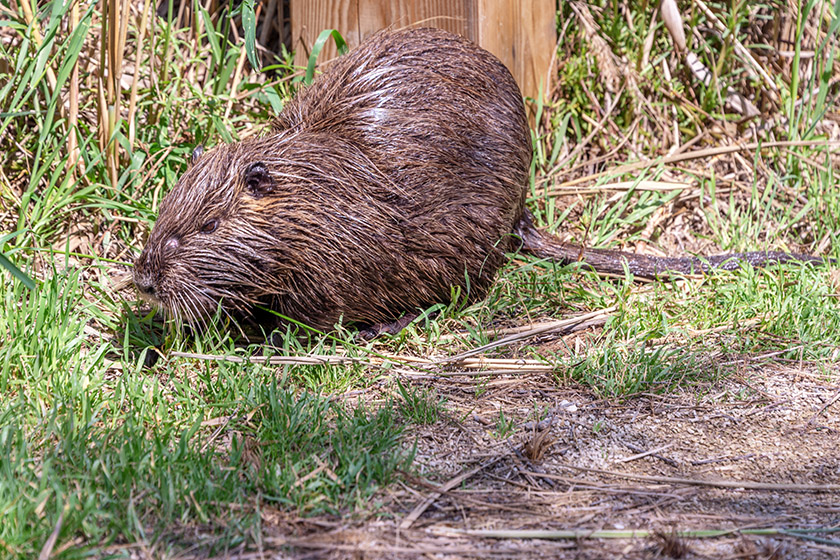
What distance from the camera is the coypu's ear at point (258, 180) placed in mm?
2832

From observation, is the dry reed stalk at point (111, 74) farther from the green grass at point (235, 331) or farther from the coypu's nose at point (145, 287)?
the coypu's nose at point (145, 287)

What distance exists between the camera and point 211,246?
2797mm

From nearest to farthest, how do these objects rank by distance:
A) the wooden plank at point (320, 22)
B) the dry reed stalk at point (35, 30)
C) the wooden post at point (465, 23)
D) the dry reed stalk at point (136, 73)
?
the dry reed stalk at point (35, 30)
the dry reed stalk at point (136, 73)
the wooden post at point (465, 23)
the wooden plank at point (320, 22)

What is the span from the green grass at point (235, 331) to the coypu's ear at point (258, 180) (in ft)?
1.72

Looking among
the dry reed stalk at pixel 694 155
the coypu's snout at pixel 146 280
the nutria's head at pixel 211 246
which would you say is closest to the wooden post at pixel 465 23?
the dry reed stalk at pixel 694 155

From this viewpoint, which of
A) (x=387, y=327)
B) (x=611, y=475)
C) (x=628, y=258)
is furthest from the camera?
(x=628, y=258)

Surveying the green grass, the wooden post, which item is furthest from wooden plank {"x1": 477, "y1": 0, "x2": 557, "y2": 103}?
the green grass

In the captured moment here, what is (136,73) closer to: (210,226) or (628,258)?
(210,226)

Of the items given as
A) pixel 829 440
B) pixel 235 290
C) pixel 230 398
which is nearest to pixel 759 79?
pixel 829 440

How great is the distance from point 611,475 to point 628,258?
59.1 inches

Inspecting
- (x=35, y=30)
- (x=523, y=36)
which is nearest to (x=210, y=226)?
(x=35, y=30)

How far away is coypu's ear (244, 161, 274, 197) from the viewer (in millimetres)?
2832

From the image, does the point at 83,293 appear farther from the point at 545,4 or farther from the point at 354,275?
the point at 545,4

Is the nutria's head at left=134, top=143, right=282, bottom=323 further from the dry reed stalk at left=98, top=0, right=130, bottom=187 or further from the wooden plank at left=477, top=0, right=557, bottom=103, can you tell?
the wooden plank at left=477, top=0, right=557, bottom=103
